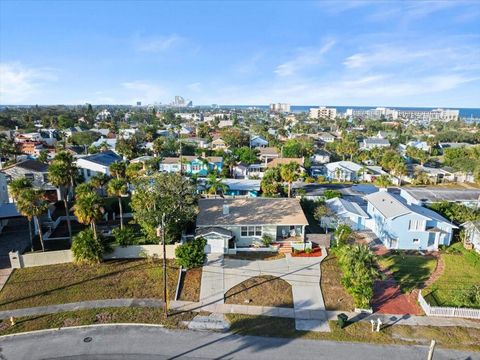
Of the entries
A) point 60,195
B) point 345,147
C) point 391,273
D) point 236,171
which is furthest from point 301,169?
point 60,195

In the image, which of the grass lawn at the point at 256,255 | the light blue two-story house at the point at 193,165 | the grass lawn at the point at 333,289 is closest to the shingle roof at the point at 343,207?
the grass lawn at the point at 333,289

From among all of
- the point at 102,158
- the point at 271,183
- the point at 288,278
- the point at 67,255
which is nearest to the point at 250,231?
the point at 288,278

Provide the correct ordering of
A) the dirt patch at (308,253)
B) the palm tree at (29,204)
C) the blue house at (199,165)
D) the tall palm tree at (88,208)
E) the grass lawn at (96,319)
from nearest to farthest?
the grass lawn at (96,319), the palm tree at (29,204), the tall palm tree at (88,208), the dirt patch at (308,253), the blue house at (199,165)

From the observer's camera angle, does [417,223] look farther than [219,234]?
Yes

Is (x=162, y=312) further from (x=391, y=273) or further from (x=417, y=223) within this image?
(x=417, y=223)

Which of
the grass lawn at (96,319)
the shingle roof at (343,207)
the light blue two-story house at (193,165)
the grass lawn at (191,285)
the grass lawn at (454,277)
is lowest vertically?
the grass lawn at (454,277)

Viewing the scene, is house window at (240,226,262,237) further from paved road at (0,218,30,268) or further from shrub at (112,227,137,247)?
paved road at (0,218,30,268)

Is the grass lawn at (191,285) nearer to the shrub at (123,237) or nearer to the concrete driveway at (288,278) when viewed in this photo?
the concrete driveway at (288,278)
